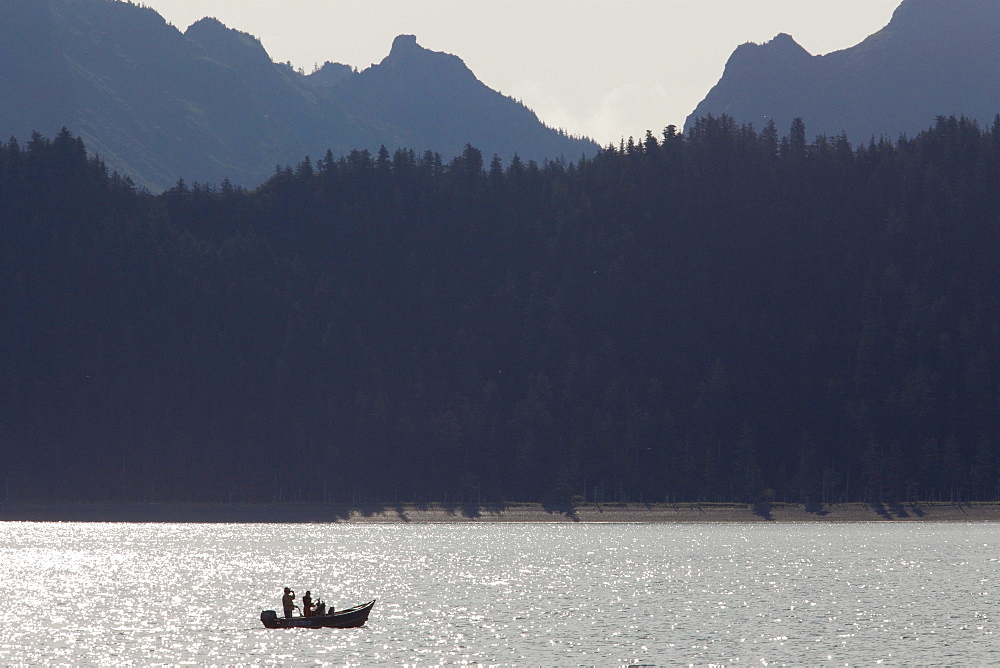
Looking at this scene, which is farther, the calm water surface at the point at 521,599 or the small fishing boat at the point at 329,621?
the small fishing boat at the point at 329,621

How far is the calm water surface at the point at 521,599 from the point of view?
65875mm

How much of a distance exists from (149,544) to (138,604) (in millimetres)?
74452

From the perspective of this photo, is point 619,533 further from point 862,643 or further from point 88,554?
point 862,643

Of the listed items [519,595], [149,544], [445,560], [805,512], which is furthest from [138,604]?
[805,512]

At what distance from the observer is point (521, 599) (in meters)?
90.2

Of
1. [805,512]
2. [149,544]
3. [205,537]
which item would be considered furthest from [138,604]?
[805,512]

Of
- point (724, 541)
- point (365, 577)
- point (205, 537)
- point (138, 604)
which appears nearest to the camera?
point (138, 604)

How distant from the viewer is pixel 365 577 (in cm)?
10912

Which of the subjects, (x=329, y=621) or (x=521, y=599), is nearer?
(x=329, y=621)

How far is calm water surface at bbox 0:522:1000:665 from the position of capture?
2594 inches

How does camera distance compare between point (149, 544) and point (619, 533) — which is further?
point (619, 533)

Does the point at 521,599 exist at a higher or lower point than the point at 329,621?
higher

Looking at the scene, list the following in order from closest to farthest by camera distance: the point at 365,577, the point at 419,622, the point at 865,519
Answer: the point at 419,622
the point at 365,577
the point at 865,519

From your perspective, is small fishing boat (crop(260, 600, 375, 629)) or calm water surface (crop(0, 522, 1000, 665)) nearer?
calm water surface (crop(0, 522, 1000, 665))
